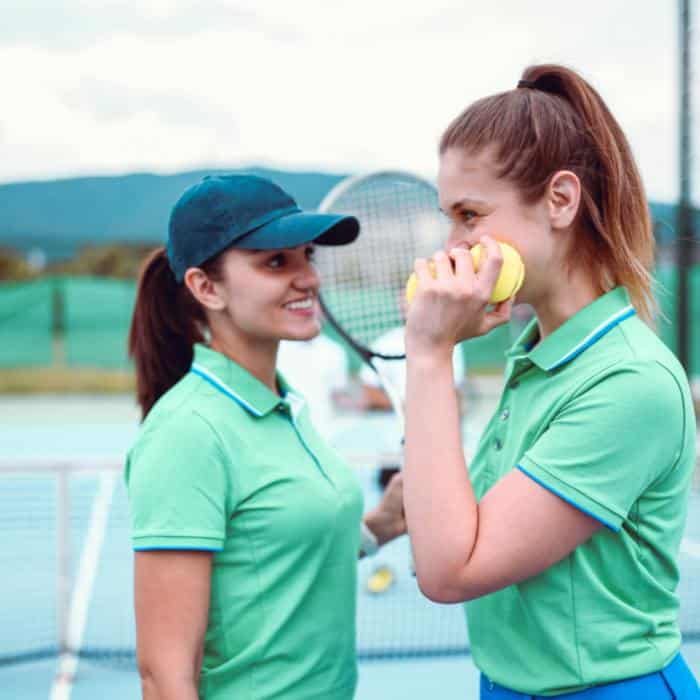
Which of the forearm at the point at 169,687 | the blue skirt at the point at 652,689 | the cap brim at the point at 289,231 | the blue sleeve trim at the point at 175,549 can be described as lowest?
the forearm at the point at 169,687

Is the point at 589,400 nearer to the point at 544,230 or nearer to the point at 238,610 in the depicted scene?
the point at 544,230

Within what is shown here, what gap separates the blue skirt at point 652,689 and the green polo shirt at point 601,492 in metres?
0.02

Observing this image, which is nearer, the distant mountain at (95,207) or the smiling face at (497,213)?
the smiling face at (497,213)

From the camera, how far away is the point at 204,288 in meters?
1.89

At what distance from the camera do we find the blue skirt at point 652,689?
1.41m

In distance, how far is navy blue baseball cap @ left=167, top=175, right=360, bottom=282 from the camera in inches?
71.0

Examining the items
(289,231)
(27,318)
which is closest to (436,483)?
(289,231)

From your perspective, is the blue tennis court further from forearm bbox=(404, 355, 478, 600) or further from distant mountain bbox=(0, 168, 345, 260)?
distant mountain bbox=(0, 168, 345, 260)

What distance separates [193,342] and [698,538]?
1833 mm

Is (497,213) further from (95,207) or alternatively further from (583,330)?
(95,207)

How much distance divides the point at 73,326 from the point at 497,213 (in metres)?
14.6

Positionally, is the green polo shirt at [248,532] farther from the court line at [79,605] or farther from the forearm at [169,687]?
the court line at [79,605]

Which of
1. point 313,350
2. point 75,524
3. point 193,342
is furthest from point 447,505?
point 75,524

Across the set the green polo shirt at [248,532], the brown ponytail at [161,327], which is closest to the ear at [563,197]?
the green polo shirt at [248,532]
